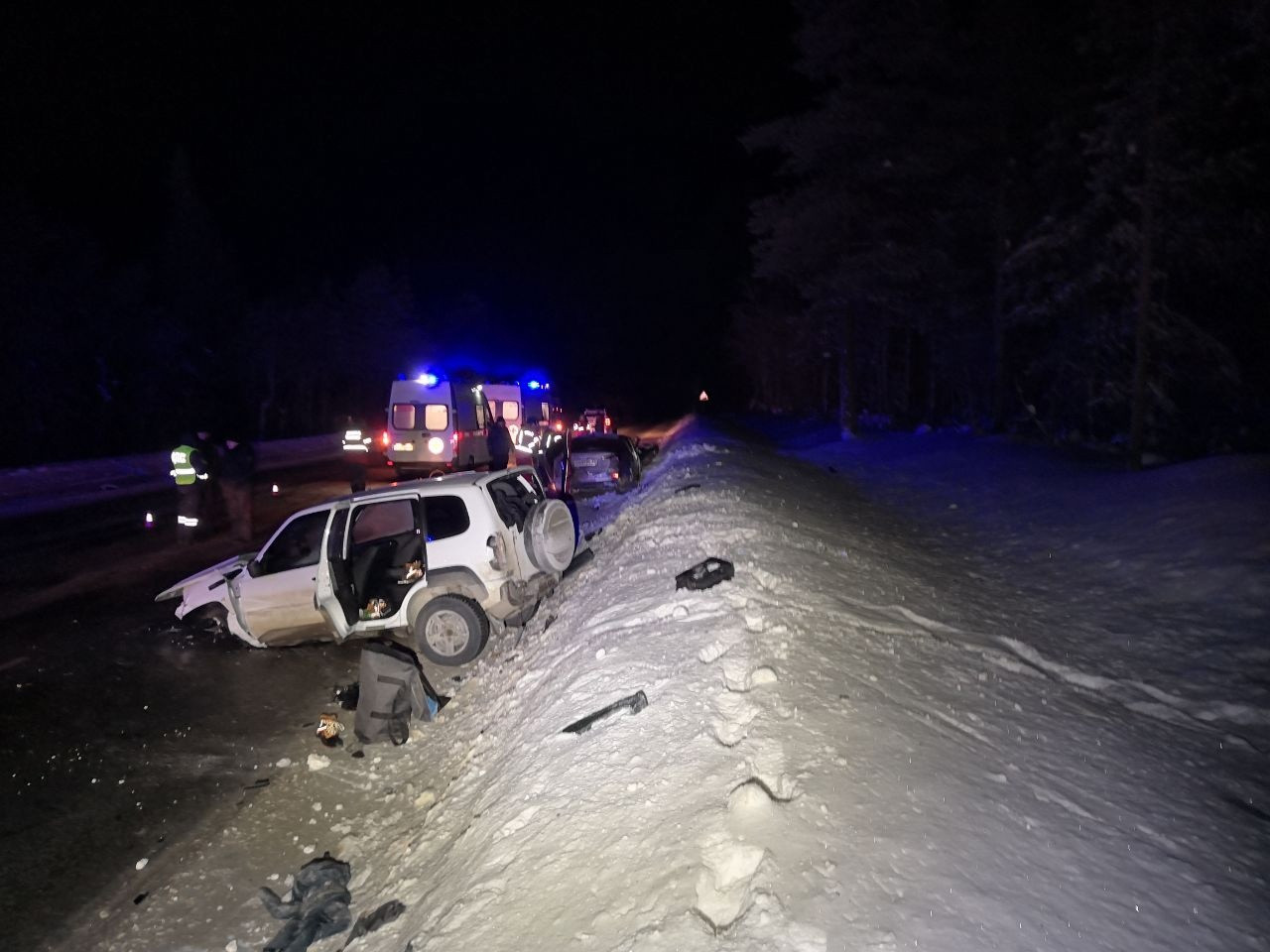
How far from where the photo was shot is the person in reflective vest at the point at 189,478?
13.3m

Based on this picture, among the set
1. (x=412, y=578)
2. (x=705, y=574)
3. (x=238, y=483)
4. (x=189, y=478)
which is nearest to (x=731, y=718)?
(x=705, y=574)

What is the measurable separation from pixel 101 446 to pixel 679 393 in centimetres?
10016

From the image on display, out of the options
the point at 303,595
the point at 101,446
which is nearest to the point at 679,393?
the point at 101,446

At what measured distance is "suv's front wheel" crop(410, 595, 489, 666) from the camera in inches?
307

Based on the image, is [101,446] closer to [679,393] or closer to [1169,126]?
[1169,126]

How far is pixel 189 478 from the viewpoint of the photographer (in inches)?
524

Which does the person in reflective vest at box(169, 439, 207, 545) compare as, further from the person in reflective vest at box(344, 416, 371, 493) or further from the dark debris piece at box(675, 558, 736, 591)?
the person in reflective vest at box(344, 416, 371, 493)

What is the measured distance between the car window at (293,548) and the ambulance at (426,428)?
10315mm

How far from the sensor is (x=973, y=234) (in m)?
27.1

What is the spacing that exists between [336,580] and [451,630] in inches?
46.9

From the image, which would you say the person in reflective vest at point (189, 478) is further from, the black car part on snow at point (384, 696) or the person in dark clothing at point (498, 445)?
the black car part on snow at point (384, 696)

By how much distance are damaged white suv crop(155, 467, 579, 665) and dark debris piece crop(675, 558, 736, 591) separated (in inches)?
72.5

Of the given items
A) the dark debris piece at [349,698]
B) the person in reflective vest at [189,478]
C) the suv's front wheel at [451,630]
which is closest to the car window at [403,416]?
the person in reflective vest at [189,478]

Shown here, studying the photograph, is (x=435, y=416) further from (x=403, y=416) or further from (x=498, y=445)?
(x=498, y=445)
